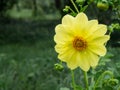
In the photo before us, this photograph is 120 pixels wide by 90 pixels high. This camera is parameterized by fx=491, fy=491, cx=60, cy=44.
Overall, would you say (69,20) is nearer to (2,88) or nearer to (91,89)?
(91,89)

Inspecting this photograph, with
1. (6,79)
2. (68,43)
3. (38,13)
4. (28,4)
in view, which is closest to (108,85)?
(68,43)

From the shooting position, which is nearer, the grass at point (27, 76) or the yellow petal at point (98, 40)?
the yellow petal at point (98, 40)

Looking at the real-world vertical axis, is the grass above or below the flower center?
below

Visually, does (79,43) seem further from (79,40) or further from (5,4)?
(5,4)

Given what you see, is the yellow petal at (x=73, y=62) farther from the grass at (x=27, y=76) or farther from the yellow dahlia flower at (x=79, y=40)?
the grass at (x=27, y=76)

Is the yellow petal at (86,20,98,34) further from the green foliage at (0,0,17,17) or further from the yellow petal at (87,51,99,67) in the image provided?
the green foliage at (0,0,17,17)

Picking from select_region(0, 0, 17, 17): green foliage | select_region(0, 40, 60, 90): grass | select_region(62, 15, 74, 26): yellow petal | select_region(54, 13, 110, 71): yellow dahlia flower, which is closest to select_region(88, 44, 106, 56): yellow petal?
select_region(54, 13, 110, 71): yellow dahlia flower

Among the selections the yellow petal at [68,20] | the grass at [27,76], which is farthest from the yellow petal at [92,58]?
the grass at [27,76]

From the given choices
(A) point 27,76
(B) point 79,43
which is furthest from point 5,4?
(B) point 79,43
